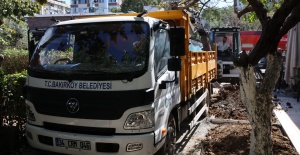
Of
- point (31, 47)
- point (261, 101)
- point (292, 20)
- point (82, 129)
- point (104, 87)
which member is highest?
point (292, 20)

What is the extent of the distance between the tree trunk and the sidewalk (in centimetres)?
154

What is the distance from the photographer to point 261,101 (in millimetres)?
3777

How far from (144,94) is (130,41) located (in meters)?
0.77

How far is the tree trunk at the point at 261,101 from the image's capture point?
3.77 m

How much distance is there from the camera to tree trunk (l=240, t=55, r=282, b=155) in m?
3.77

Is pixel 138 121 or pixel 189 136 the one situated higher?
pixel 138 121

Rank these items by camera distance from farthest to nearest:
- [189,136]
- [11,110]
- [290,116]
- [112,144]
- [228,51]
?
[228,51] → [290,116] → [189,136] → [11,110] → [112,144]

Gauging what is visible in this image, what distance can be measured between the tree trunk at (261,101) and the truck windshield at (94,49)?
1454mm

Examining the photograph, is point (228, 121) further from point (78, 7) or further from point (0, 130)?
point (78, 7)

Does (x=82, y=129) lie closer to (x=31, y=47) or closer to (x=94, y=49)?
(x=94, y=49)

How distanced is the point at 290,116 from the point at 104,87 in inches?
242

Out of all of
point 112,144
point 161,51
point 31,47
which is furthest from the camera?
point 31,47

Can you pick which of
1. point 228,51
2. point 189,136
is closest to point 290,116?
point 189,136

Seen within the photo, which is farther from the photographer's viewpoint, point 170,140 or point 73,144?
point 170,140
